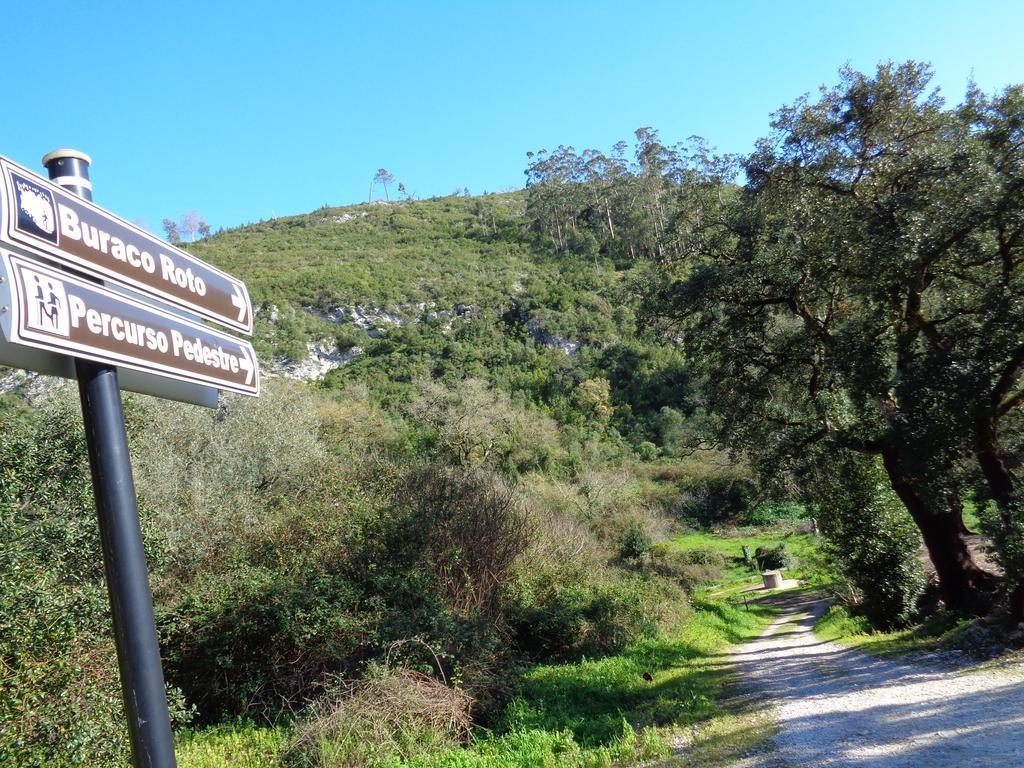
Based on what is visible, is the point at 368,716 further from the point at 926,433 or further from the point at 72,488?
the point at 926,433

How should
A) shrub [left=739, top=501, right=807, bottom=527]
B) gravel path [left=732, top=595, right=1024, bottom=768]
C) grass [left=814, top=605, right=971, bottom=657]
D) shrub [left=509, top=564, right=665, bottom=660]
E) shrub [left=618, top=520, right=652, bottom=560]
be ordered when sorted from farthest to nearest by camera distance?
shrub [left=739, top=501, right=807, bottom=527]
shrub [left=618, top=520, right=652, bottom=560]
shrub [left=509, top=564, right=665, bottom=660]
grass [left=814, top=605, right=971, bottom=657]
gravel path [left=732, top=595, right=1024, bottom=768]

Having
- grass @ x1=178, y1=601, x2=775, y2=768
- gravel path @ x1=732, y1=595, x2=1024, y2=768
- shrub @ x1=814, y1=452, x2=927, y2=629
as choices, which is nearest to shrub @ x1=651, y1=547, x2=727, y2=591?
shrub @ x1=814, y1=452, x2=927, y2=629

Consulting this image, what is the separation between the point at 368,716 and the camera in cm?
720

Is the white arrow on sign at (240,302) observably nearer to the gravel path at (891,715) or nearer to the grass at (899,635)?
the gravel path at (891,715)

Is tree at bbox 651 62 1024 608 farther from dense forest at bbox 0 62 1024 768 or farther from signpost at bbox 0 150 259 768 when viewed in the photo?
signpost at bbox 0 150 259 768

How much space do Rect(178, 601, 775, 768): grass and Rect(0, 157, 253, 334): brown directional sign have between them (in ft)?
17.5

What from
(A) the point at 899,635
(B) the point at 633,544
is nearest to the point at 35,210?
(A) the point at 899,635

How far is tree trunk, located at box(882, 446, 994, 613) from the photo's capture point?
1244 cm

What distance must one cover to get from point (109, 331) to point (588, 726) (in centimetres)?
818

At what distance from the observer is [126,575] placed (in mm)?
2070

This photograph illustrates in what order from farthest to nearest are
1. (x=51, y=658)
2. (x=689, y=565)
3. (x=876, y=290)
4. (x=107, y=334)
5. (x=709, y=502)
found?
(x=709, y=502) → (x=689, y=565) → (x=876, y=290) → (x=51, y=658) → (x=107, y=334)

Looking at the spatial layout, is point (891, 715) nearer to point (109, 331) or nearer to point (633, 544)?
point (109, 331)

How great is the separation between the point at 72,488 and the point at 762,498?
567 inches

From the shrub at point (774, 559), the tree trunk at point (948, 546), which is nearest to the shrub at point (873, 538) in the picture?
the tree trunk at point (948, 546)
